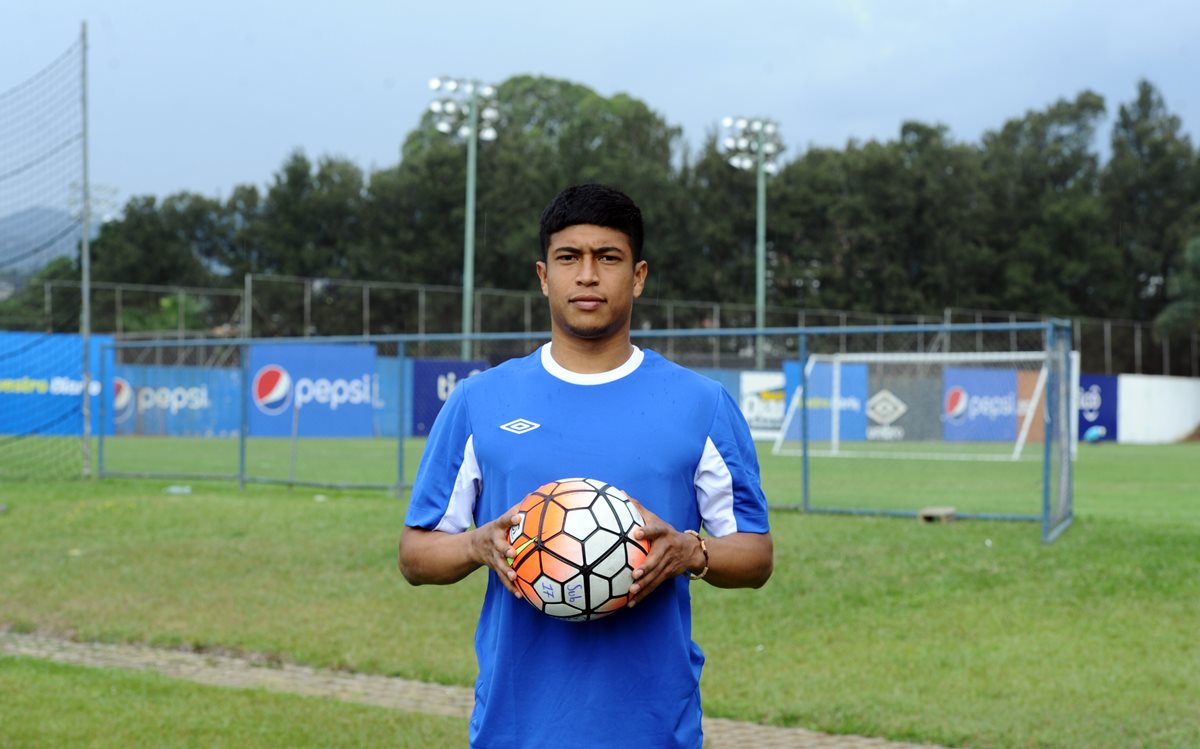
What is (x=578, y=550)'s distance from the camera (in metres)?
2.67

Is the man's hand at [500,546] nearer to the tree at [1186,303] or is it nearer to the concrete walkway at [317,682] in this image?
the concrete walkway at [317,682]

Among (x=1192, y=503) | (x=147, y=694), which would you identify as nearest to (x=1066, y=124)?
(x=1192, y=503)

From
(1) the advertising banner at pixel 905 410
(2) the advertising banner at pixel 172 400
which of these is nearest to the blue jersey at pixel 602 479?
(2) the advertising banner at pixel 172 400

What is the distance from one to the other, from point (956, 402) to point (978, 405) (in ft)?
1.69

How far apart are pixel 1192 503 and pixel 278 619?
13.0 metres

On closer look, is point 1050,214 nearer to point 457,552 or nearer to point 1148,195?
point 1148,195

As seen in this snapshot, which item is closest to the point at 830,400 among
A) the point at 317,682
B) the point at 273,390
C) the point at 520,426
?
the point at 273,390

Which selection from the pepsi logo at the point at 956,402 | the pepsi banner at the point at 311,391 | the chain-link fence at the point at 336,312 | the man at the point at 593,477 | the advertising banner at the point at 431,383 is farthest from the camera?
the chain-link fence at the point at 336,312

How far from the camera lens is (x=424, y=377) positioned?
3297cm

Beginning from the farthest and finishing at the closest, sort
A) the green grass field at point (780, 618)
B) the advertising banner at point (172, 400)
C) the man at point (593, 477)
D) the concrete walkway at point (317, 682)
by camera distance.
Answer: the advertising banner at point (172, 400) < the green grass field at point (780, 618) < the concrete walkway at point (317, 682) < the man at point (593, 477)

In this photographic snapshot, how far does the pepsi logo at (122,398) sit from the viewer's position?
105 feet

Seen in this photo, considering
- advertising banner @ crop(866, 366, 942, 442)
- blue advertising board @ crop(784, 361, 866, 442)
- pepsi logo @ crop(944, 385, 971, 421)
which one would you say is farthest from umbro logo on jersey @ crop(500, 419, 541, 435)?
pepsi logo @ crop(944, 385, 971, 421)

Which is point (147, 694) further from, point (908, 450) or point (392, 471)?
point (908, 450)

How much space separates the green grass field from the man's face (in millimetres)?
4210
